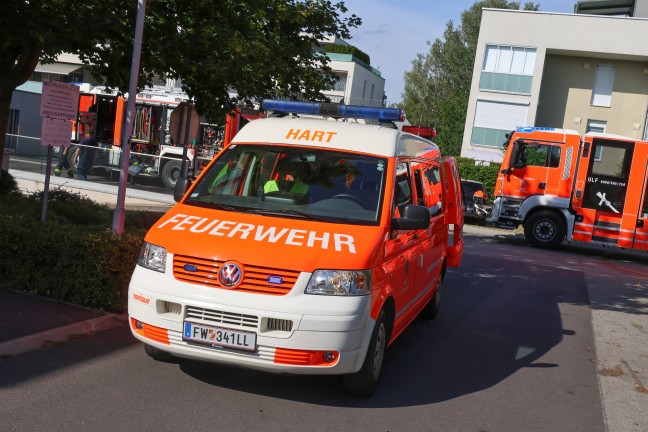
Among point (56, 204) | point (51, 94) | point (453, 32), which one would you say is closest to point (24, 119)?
point (56, 204)

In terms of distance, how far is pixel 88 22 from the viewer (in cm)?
849

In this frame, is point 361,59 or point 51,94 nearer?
point 51,94

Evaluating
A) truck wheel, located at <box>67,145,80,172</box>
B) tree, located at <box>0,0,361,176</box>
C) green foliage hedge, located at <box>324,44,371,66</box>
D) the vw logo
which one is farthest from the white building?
the vw logo

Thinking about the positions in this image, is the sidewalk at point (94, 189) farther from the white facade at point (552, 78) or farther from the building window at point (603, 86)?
the building window at point (603, 86)

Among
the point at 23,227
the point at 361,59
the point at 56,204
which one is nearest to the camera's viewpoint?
the point at 23,227

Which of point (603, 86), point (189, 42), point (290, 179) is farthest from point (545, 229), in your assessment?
point (603, 86)

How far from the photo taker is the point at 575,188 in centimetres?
2008

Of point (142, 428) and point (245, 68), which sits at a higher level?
point (245, 68)

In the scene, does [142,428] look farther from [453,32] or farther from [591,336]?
[453,32]

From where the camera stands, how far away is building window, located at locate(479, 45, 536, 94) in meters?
39.2

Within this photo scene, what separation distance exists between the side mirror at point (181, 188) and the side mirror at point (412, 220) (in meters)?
1.96

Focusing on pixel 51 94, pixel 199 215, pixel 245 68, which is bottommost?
pixel 199 215

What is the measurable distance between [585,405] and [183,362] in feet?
11.3

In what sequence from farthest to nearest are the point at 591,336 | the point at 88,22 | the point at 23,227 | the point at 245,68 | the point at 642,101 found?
the point at 642,101
the point at 245,68
the point at 591,336
the point at 88,22
the point at 23,227
